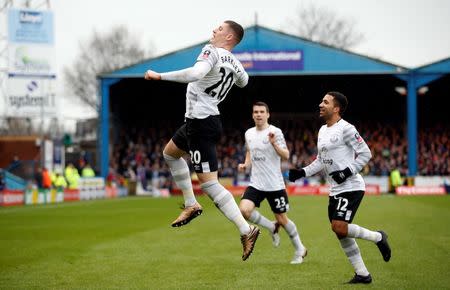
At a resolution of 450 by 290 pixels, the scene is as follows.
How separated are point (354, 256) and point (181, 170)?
8.43ft

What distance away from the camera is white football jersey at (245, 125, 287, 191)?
1263 centimetres

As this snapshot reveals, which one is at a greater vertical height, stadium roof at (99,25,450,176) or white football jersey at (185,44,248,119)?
stadium roof at (99,25,450,176)

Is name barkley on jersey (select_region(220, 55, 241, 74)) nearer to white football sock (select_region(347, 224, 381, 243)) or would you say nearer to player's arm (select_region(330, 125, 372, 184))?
player's arm (select_region(330, 125, 372, 184))

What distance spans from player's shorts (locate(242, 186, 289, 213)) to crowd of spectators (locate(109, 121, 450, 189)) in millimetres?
30625

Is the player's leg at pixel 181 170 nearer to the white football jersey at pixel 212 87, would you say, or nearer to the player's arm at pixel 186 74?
the white football jersey at pixel 212 87

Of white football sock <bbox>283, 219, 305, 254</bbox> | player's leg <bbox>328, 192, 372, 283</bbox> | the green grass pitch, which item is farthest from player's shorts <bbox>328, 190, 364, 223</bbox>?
white football sock <bbox>283, 219, 305, 254</bbox>

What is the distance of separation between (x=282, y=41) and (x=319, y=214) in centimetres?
1934

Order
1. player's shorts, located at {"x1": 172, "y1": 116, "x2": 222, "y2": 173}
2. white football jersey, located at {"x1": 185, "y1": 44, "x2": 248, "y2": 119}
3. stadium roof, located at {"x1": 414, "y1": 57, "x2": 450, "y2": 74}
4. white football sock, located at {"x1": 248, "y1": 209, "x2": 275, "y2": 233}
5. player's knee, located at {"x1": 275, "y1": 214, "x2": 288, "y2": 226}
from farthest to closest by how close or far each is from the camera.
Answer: stadium roof, located at {"x1": 414, "y1": 57, "x2": 450, "y2": 74} < white football sock, located at {"x1": 248, "y1": 209, "x2": 275, "y2": 233} < player's knee, located at {"x1": 275, "y1": 214, "x2": 288, "y2": 226} < player's shorts, located at {"x1": 172, "y1": 116, "x2": 222, "y2": 173} < white football jersey, located at {"x1": 185, "y1": 44, "x2": 248, "y2": 119}

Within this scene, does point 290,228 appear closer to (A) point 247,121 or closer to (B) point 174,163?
(B) point 174,163

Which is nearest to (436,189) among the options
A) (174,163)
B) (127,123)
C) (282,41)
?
(282,41)

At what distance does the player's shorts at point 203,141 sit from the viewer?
8.43 meters

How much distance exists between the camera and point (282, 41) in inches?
1576

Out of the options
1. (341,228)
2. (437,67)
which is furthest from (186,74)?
(437,67)

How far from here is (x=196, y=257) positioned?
12078 millimetres
